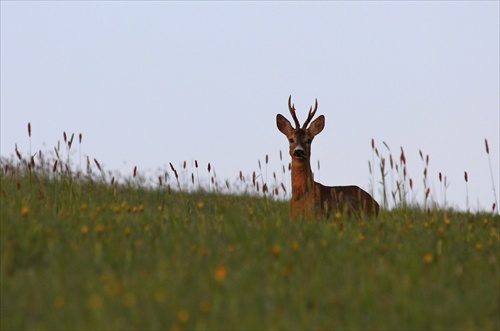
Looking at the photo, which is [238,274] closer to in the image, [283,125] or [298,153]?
[298,153]

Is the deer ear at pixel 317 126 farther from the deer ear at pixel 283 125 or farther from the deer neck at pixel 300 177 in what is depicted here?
the deer neck at pixel 300 177

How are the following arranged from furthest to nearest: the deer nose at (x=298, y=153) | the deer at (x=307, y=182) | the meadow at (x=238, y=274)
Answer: the deer nose at (x=298, y=153) < the deer at (x=307, y=182) < the meadow at (x=238, y=274)

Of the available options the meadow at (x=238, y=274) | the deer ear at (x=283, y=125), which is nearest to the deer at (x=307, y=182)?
the deer ear at (x=283, y=125)

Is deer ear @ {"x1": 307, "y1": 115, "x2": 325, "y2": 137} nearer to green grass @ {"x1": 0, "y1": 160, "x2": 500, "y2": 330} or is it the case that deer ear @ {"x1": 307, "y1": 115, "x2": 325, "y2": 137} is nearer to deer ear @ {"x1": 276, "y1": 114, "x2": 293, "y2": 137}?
deer ear @ {"x1": 276, "y1": 114, "x2": 293, "y2": 137}

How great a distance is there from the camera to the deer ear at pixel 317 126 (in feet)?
35.4

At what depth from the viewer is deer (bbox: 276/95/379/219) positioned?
393 inches

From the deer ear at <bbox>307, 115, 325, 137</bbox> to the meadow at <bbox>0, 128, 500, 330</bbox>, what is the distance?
3.11 m

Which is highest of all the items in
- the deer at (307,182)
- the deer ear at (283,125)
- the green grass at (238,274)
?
the deer ear at (283,125)

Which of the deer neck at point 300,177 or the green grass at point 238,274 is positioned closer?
the green grass at point 238,274

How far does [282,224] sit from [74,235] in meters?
2.00

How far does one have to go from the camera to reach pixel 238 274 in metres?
5.26

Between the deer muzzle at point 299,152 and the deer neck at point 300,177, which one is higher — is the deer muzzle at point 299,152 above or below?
above

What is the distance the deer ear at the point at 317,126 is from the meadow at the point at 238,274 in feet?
10.2

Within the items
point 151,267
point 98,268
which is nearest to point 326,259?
point 151,267
